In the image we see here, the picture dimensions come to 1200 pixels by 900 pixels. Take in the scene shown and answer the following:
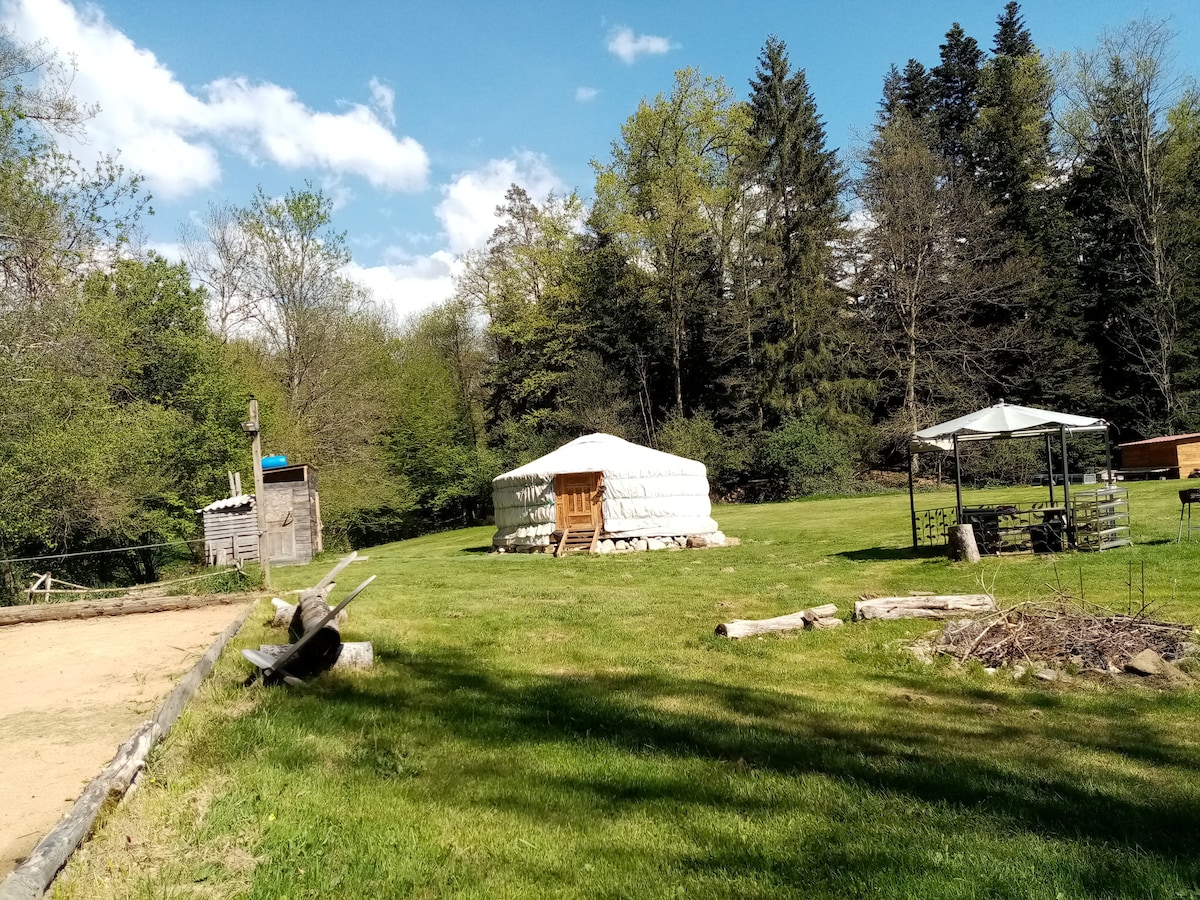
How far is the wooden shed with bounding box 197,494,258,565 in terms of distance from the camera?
16859 mm

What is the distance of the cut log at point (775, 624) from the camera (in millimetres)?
5988

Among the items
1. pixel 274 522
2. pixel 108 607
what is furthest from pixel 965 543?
pixel 274 522

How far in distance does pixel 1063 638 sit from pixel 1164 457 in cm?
1960

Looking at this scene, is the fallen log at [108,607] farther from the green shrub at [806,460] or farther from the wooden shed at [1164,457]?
the wooden shed at [1164,457]

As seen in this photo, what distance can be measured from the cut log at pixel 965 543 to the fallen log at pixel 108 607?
8450 mm

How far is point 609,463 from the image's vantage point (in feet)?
52.1

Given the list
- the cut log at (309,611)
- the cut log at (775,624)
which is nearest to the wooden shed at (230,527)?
the cut log at (309,611)


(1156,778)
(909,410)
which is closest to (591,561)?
(1156,778)

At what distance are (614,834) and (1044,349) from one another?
91.2ft

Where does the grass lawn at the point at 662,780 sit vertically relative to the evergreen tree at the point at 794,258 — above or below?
below

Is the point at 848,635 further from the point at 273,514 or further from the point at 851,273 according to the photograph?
the point at 851,273

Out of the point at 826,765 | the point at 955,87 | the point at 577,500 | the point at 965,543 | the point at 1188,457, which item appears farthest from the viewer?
the point at 955,87

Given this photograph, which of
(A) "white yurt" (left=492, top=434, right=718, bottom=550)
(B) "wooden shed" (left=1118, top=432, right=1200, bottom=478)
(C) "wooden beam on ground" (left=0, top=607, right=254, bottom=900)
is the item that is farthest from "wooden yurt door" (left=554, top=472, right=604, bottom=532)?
(B) "wooden shed" (left=1118, top=432, right=1200, bottom=478)

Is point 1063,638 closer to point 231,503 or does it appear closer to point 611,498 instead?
point 611,498
